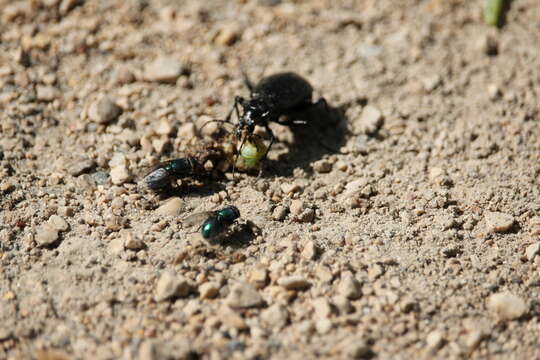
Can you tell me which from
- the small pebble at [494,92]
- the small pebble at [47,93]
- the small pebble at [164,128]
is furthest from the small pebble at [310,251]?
the small pebble at [47,93]

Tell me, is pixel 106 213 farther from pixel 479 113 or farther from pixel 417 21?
pixel 417 21

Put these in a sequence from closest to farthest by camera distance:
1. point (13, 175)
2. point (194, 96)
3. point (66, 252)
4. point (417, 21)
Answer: point (66, 252) → point (13, 175) → point (194, 96) → point (417, 21)

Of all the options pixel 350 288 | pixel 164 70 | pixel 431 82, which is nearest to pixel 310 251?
pixel 350 288

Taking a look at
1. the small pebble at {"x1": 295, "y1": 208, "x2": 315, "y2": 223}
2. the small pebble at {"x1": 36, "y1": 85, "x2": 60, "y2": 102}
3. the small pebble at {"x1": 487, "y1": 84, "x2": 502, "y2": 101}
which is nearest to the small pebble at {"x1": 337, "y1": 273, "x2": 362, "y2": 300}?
the small pebble at {"x1": 295, "y1": 208, "x2": 315, "y2": 223}

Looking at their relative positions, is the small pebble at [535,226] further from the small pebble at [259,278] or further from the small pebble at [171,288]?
the small pebble at [171,288]

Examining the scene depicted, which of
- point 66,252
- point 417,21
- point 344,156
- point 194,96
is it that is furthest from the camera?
point 417,21

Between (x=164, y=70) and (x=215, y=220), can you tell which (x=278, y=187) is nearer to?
(x=215, y=220)

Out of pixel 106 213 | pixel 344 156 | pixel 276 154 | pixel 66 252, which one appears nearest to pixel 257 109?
pixel 276 154
